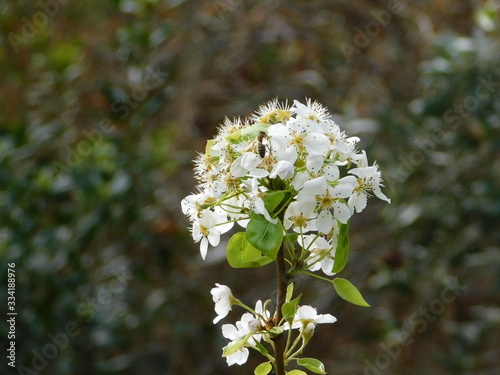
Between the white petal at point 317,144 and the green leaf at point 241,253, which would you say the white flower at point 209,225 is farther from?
the white petal at point 317,144

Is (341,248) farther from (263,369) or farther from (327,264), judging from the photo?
(263,369)

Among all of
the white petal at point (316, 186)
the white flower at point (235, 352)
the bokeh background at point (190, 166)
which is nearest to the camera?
the white petal at point (316, 186)

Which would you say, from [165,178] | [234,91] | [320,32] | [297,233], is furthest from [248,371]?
[297,233]

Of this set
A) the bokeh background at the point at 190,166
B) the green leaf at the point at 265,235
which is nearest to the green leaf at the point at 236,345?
the green leaf at the point at 265,235

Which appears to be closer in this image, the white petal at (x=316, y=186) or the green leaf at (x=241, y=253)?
the white petal at (x=316, y=186)

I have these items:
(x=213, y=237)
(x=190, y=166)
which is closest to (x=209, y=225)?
(x=213, y=237)

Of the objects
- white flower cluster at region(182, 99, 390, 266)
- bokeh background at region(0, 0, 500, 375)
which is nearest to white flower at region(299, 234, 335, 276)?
white flower cluster at region(182, 99, 390, 266)

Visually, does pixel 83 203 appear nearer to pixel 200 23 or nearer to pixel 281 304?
pixel 200 23
